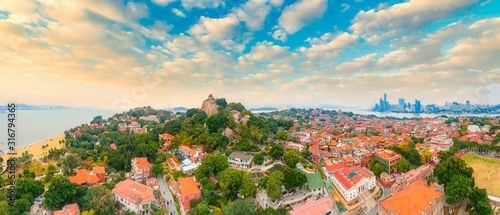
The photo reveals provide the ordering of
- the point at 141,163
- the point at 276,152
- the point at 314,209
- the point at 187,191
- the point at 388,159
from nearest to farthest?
the point at 314,209
the point at 187,191
the point at 388,159
the point at 141,163
the point at 276,152

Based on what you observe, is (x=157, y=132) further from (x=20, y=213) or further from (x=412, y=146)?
(x=412, y=146)

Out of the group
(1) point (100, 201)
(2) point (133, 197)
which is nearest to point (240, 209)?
(2) point (133, 197)

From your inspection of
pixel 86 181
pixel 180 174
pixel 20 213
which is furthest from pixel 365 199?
pixel 20 213

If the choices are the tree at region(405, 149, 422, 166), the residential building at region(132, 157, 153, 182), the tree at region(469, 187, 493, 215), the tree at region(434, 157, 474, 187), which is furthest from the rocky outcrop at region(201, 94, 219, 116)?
the tree at region(469, 187, 493, 215)

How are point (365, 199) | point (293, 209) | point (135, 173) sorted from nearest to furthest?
point (293, 209) < point (365, 199) < point (135, 173)

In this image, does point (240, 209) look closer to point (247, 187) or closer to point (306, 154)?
point (247, 187)

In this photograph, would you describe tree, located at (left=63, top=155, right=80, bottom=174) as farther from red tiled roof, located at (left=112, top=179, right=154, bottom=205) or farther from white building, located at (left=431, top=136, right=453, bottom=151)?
white building, located at (left=431, top=136, right=453, bottom=151)
